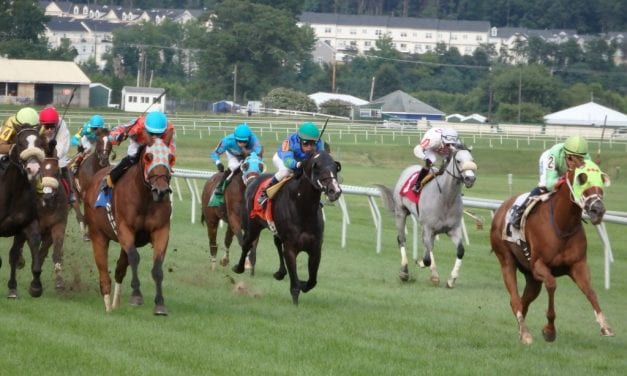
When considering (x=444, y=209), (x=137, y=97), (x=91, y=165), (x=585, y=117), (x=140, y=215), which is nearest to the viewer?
(x=140, y=215)

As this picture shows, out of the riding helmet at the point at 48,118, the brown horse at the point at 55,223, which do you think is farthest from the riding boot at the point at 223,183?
the riding helmet at the point at 48,118

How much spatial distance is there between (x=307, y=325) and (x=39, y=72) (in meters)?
65.5

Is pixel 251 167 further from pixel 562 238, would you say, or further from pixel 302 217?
pixel 562 238

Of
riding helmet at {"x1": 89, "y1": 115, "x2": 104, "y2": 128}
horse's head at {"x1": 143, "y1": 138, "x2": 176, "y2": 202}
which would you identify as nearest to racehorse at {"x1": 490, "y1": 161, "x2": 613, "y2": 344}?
horse's head at {"x1": 143, "y1": 138, "x2": 176, "y2": 202}

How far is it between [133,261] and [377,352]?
2.78m

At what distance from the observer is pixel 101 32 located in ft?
534

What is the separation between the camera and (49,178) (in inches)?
485

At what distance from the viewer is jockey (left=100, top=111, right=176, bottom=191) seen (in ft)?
38.9

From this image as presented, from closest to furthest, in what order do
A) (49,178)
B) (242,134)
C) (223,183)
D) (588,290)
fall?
(588,290), (49,178), (242,134), (223,183)

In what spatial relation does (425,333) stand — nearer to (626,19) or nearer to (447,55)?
(447,55)

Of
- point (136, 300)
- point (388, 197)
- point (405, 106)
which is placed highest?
point (388, 197)

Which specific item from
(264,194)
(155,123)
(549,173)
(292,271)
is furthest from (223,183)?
(549,173)

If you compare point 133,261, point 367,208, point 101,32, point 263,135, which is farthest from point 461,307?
point 101,32

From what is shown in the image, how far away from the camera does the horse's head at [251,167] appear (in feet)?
51.5
